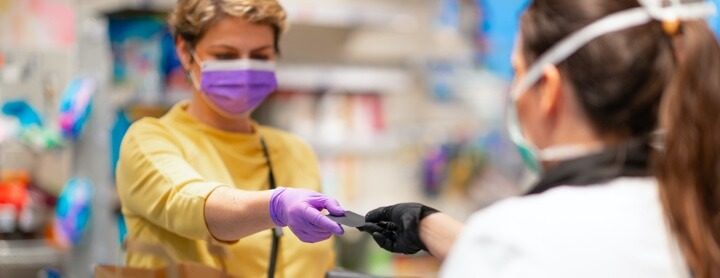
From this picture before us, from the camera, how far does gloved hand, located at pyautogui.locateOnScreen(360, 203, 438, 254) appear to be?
1.33 m

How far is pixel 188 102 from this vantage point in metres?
1.50

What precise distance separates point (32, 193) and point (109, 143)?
1.20 m

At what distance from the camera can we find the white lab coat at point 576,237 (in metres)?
1.04

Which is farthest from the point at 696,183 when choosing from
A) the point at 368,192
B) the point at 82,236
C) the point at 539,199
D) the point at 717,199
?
the point at 82,236

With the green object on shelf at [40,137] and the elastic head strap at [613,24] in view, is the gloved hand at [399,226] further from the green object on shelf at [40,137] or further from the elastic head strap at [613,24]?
the green object on shelf at [40,137]

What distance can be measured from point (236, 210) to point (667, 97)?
2.09 ft

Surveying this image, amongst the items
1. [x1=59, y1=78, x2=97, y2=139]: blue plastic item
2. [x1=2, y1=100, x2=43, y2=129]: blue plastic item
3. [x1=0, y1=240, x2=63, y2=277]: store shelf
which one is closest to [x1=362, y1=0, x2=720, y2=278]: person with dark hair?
[x1=59, y1=78, x2=97, y2=139]: blue plastic item

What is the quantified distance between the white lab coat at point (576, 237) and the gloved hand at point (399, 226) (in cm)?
22

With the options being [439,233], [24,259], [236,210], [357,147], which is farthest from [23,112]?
[439,233]

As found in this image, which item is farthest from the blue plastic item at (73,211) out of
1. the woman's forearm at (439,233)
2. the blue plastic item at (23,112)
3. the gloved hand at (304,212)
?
the woman's forearm at (439,233)

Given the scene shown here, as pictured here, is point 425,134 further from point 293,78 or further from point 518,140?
point 518,140

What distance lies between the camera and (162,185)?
1.39 m

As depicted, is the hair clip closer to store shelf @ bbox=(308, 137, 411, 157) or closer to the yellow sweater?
the yellow sweater

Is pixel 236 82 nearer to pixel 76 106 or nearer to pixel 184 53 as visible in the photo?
pixel 184 53
